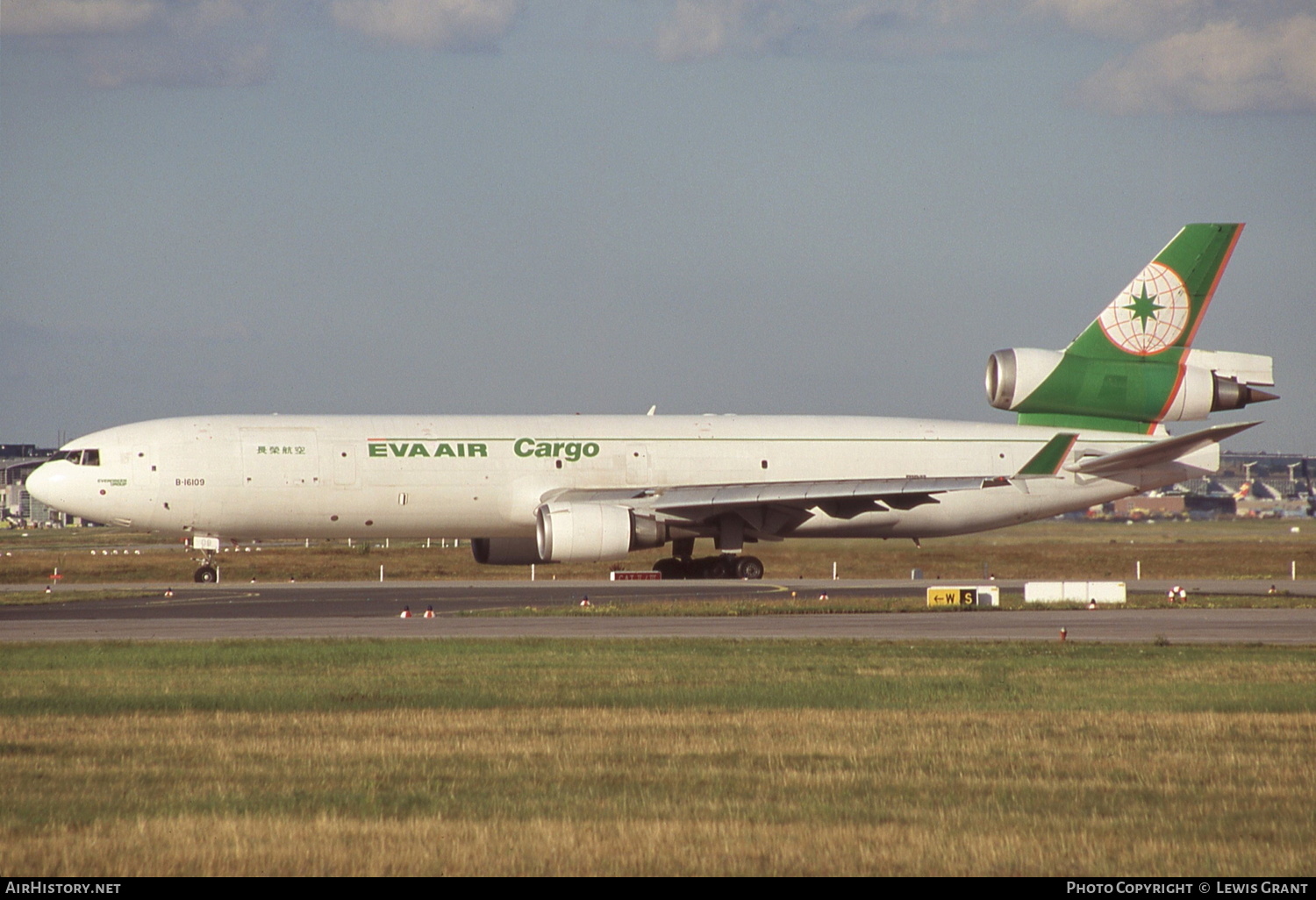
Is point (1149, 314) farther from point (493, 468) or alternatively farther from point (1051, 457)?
point (493, 468)

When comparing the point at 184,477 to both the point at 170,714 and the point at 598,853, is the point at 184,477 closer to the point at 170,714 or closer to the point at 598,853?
the point at 170,714

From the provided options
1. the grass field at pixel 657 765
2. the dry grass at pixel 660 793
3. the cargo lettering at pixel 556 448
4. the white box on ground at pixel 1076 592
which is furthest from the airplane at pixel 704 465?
the dry grass at pixel 660 793

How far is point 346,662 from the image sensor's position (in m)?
18.1

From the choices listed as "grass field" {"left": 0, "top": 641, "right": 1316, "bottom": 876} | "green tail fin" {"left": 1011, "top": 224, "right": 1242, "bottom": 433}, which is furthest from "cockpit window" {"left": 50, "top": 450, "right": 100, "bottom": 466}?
"green tail fin" {"left": 1011, "top": 224, "right": 1242, "bottom": 433}

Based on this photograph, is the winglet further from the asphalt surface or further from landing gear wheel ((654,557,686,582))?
landing gear wheel ((654,557,686,582))

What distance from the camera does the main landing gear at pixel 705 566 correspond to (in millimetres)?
39375

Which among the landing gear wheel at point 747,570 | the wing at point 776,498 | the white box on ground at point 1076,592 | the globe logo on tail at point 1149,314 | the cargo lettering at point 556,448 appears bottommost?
the white box on ground at point 1076,592

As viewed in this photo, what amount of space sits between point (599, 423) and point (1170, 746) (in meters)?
29.3

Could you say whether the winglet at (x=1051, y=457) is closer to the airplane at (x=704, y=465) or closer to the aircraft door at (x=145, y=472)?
the airplane at (x=704, y=465)

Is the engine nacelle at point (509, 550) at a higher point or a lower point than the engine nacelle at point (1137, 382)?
lower

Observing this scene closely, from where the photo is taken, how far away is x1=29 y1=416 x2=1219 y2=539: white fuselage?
37.2 meters

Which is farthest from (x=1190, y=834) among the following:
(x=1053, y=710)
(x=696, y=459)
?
(x=696, y=459)

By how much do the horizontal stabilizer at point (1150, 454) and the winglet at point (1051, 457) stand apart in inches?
98.2
